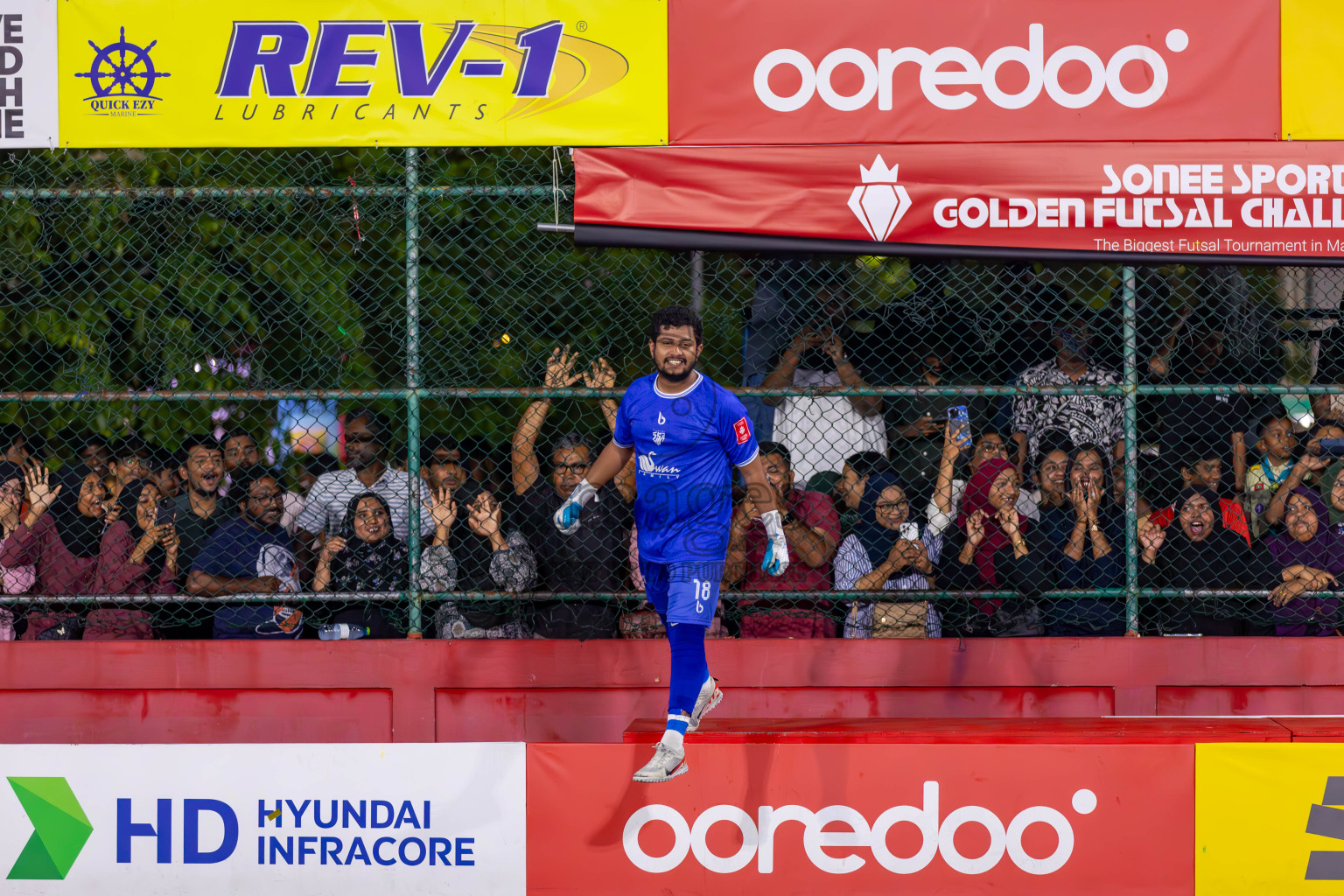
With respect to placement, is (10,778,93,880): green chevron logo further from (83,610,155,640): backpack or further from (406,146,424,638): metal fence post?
(406,146,424,638): metal fence post

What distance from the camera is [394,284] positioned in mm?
6090

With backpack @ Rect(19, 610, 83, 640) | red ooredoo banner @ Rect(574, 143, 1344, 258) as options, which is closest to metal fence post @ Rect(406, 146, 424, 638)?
red ooredoo banner @ Rect(574, 143, 1344, 258)

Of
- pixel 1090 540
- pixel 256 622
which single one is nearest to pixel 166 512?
pixel 256 622

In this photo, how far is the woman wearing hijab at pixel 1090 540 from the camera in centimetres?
579

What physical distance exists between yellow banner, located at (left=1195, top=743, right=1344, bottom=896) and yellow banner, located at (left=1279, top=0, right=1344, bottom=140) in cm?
286

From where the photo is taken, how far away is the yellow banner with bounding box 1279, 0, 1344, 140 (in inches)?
225

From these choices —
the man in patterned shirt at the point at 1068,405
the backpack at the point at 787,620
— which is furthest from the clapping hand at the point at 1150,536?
the backpack at the point at 787,620

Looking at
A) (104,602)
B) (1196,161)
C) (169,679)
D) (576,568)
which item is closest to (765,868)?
(576,568)

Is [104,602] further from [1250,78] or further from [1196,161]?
[1250,78]

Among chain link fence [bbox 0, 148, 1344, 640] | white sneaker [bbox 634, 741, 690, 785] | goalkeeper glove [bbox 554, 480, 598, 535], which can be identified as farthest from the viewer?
chain link fence [bbox 0, 148, 1344, 640]

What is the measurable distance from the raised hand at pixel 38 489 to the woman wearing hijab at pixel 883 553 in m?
3.85

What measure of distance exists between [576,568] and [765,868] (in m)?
1.64

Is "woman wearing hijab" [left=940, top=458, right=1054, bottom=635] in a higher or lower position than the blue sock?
higher

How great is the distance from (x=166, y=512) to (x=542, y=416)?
1922 mm
